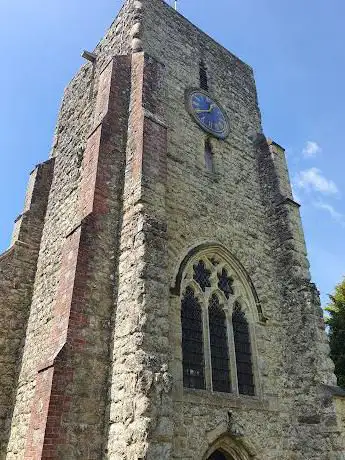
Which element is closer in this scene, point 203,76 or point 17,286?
point 17,286

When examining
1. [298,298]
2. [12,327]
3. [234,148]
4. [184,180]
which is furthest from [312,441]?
[234,148]

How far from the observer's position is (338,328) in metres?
17.8

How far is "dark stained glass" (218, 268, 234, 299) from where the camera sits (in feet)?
34.2

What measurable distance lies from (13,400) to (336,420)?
725 cm

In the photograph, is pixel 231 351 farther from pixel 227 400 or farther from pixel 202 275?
pixel 202 275

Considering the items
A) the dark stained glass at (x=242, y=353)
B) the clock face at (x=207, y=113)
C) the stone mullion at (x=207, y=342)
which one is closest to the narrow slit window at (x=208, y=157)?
the clock face at (x=207, y=113)

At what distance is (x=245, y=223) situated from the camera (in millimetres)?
11992

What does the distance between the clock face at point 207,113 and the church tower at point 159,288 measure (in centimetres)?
5

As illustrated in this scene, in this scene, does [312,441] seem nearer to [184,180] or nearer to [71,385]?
[71,385]

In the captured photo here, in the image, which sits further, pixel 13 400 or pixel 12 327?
pixel 12 327

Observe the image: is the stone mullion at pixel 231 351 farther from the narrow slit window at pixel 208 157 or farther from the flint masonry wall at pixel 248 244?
the narrow slit window at pixel 208 157

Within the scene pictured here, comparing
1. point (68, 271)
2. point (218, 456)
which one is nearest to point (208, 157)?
point (68, 271)

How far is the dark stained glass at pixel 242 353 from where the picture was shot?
31.3 ft

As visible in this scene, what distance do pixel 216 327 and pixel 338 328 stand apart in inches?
402
